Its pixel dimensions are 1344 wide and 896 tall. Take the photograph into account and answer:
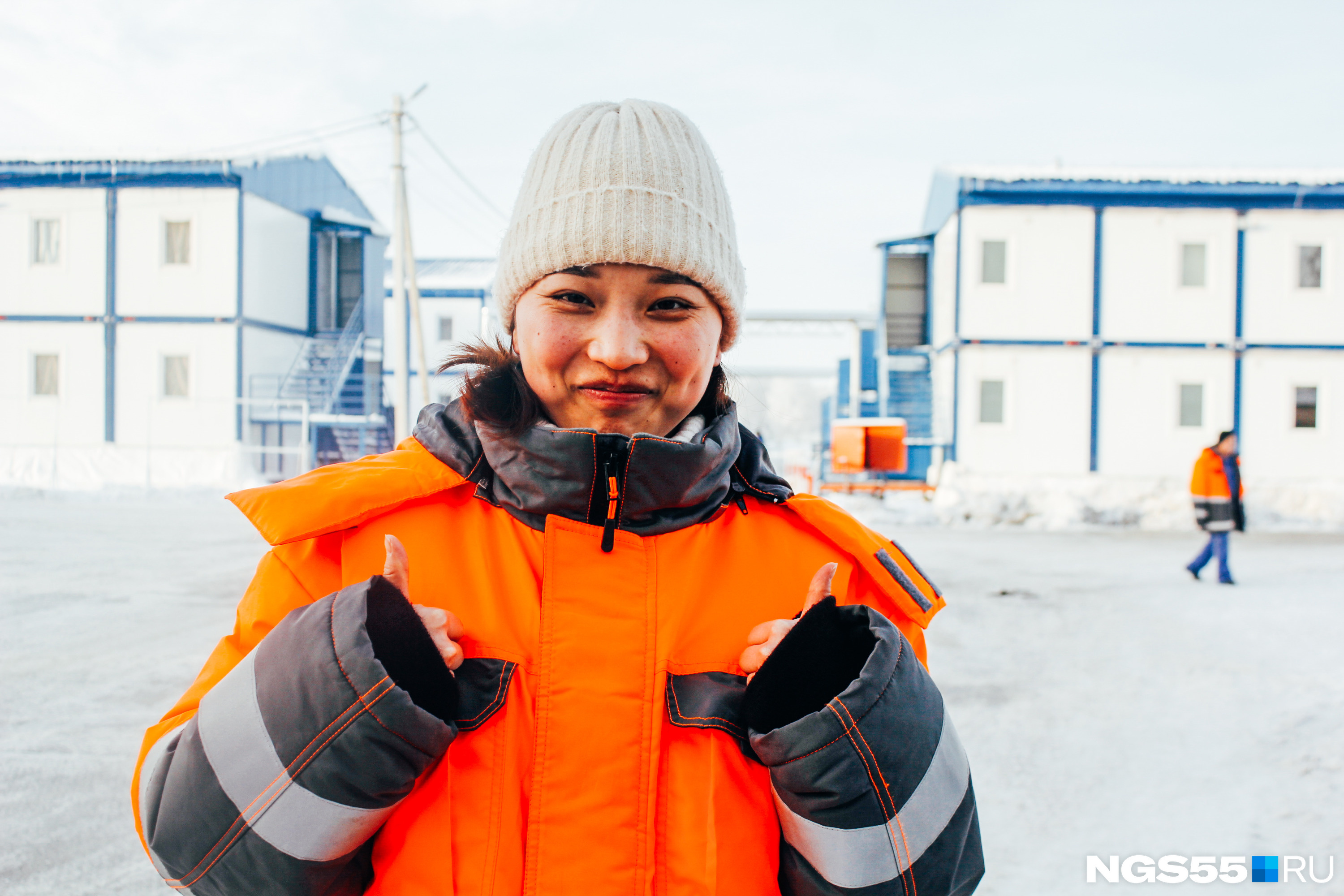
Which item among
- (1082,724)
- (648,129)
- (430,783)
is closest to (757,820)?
(430,783)

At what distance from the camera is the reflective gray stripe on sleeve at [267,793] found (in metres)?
1.00

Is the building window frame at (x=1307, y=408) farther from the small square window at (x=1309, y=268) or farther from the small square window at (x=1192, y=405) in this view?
the small square window at (x=1309, y=268)

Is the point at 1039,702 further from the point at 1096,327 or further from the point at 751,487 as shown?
the point at 1096,327

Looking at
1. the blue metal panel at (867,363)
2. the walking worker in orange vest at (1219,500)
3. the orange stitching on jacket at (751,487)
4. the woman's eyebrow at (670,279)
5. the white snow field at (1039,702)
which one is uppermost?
the blue metal panel at (867,363)

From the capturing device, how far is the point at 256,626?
46.1 inches

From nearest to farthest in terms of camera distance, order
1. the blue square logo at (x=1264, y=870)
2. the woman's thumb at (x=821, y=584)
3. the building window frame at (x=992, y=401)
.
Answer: the woman's thumb at (x=821, y=584) < the blue square logo at (x=1264, y=870) < the building window frame at (x=992, y=401)

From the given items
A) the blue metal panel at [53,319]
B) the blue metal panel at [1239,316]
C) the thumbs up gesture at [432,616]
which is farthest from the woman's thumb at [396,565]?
the blue metal panel at [53,319]

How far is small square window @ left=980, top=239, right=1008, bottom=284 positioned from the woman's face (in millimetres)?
17746

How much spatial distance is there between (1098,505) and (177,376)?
69.1 ft

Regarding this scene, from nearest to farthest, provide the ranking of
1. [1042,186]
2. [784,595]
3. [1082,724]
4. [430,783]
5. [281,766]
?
1. [281,766]
2. [430,783]
3. [784,595]
4. [1082,724]
5. [1042,186]

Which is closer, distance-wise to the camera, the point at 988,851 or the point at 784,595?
the point at 784,595

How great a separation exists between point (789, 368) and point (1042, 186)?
499 inches

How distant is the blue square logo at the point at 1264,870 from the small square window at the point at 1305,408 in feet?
59.4

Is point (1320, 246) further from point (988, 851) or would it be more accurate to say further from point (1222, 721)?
point (988, 851)
